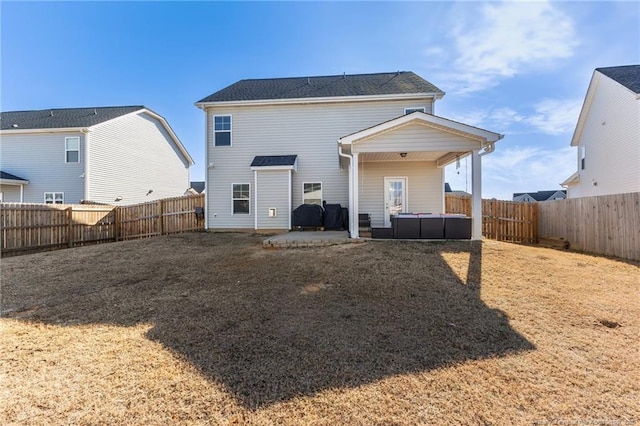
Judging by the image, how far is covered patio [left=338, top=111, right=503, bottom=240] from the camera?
8680 millimetres

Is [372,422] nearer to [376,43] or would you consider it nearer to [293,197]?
[293,197]

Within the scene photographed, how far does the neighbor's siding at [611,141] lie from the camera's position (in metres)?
11.9

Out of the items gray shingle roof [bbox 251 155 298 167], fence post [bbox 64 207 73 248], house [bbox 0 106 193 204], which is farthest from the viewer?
house [bbox 0 106 193 204]

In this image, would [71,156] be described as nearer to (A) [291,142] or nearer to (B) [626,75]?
(A) [291,142]

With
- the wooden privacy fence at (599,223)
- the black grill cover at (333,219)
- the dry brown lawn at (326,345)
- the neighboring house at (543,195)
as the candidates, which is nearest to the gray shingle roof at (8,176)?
the dry brown lawn at (326,345)

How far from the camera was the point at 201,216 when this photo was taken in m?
13.3

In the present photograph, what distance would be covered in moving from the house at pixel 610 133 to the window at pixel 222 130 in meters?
16.7

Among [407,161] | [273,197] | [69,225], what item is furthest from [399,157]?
[69,225]

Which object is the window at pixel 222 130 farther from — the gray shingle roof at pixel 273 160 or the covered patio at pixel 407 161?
the covered patio at pixel 407 161

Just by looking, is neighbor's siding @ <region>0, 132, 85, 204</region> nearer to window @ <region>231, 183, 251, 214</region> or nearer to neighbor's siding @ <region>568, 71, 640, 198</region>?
window @ <region>231, 183, 251, 214</region>

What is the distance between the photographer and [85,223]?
38.9 feet

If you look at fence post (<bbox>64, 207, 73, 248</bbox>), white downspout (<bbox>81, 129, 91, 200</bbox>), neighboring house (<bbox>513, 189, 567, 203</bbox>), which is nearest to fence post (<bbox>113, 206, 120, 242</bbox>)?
fence post (<bbox>64, 207, 73, 248</bbox>)

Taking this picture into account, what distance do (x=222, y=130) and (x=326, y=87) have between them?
5.29 m

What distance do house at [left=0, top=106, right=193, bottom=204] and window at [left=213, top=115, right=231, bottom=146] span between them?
8548mm
